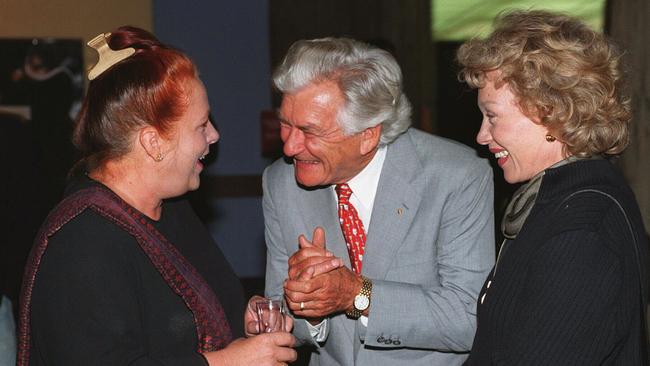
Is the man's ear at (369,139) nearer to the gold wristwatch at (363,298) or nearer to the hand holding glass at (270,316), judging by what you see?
the gold wristwatch at (363,298)

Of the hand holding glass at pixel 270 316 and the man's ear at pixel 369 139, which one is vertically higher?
the man's ear at pixel 369 139

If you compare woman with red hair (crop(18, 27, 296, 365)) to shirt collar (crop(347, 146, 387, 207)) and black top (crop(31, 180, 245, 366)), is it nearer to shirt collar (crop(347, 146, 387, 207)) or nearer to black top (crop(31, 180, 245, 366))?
black top (crop(31, 180, 245, 366))

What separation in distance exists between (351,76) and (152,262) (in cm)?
92

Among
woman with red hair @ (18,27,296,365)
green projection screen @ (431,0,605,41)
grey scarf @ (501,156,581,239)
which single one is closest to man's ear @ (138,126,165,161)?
woman with red hair @ (18,27,296,365)

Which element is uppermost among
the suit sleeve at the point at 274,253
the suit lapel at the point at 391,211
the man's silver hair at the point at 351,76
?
the man's silver hair at the point at 351,76

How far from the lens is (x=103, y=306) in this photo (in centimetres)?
205

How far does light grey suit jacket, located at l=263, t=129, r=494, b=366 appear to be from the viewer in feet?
8.36

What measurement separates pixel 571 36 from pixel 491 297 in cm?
70

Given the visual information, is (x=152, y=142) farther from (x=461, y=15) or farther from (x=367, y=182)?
(x=461, y=15)

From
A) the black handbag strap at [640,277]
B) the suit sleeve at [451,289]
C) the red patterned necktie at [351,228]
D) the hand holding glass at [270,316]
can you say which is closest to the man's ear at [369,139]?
the red patterned necktie at [351,228]

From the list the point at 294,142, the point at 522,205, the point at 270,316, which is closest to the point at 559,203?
the point at 522,205

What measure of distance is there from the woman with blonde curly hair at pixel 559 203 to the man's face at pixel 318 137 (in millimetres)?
547

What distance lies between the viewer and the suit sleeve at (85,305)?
2.03 meters

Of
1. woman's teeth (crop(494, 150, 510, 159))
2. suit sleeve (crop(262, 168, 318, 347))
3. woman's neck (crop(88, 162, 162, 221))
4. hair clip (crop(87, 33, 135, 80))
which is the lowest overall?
suit sleeve (crop(262, 168, 318, 347))
